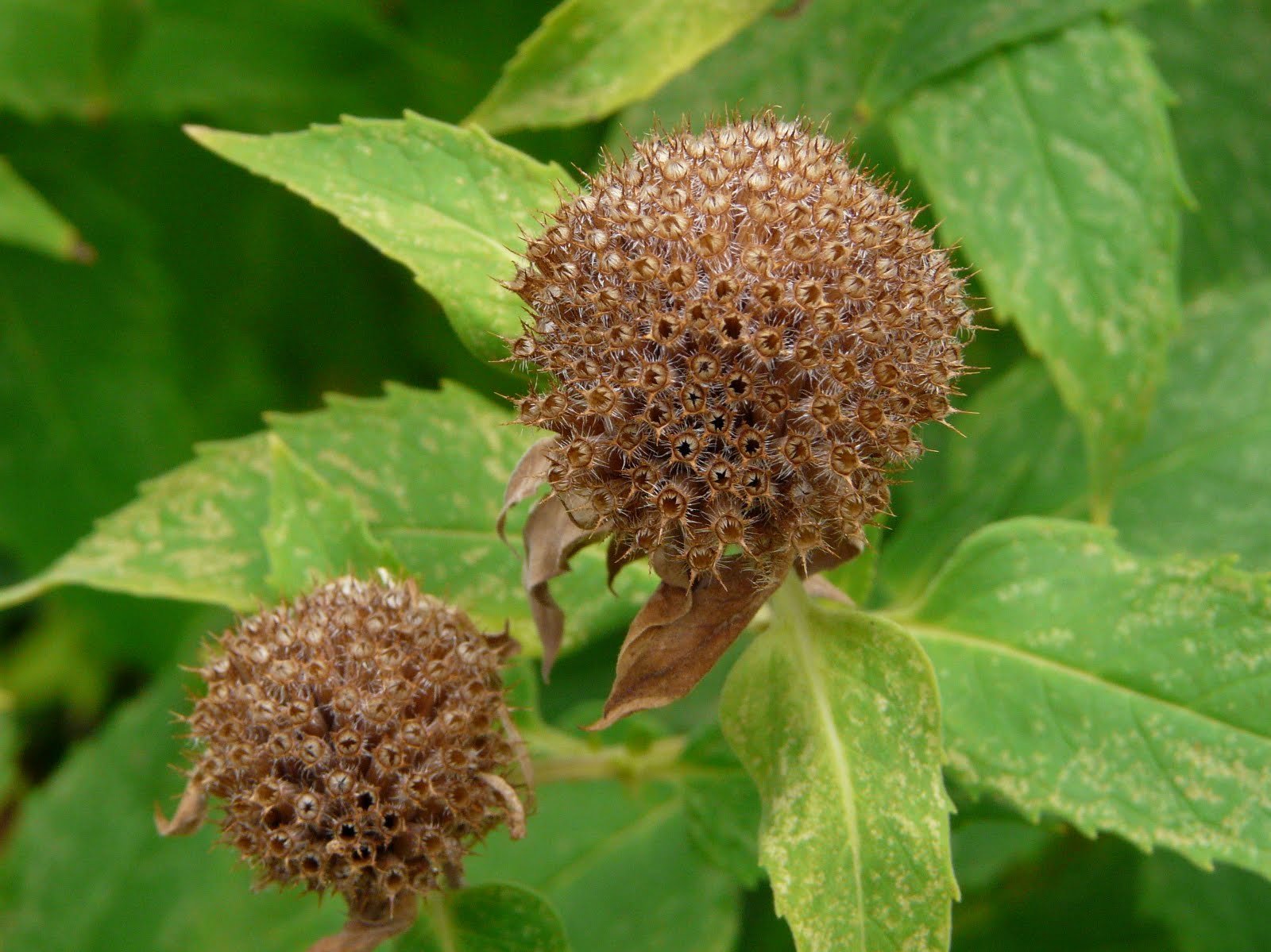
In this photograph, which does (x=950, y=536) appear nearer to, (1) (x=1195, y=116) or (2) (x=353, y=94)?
(1) (x=1195, y=116)

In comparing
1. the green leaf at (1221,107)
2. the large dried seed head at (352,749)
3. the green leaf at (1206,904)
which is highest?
the green leaf at (1221,107)

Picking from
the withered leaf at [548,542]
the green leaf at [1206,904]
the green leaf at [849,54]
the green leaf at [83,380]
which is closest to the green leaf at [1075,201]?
the green leaf at [849,54]

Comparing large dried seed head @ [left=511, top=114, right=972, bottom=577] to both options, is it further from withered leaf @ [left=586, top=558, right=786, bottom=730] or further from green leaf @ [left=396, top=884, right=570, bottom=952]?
green leaf @ [left=396, top=884, right=570, bottom=952]

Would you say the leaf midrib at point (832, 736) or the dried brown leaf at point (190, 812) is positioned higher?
the leaf midrib at point (832, 736)

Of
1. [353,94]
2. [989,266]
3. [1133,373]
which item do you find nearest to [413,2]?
[353,94]

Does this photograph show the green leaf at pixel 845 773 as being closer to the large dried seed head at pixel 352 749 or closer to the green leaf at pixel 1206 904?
the large dried seed head at pixel 352 749

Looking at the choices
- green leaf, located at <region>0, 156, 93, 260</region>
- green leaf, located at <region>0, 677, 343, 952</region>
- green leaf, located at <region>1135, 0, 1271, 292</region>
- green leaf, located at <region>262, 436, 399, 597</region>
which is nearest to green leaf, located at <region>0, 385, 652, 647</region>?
green leaf, located at <region>262, 436, 399, 597</region>

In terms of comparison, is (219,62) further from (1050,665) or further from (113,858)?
(1050,665)
